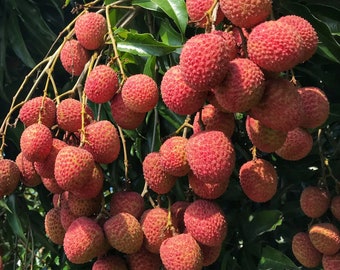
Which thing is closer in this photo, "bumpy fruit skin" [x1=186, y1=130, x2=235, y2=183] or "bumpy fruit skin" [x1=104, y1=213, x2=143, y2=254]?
"bumpy fruit skin" [x1=186, y1=130, x2=235, y2=183]

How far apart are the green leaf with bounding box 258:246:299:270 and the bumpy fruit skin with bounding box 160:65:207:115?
0.55m

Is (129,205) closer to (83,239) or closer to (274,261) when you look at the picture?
(83,239)

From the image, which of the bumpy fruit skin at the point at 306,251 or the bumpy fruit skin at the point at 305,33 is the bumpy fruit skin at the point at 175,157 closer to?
the bumpy fruit skin at the point at 305,33

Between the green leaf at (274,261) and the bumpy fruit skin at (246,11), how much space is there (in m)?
0.64

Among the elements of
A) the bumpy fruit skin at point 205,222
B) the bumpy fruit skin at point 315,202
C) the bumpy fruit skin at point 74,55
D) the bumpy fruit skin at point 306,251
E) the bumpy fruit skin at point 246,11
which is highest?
the bumpy fruit skin at point 246,11

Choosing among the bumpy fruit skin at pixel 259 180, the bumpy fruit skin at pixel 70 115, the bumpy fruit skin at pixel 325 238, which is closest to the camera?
the bumpy fruit skin at pixel 259 180

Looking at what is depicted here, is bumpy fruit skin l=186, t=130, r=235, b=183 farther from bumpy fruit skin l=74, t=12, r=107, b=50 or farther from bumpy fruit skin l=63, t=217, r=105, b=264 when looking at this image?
bumpy fruit skin l=74, t=12, r=107, b=50

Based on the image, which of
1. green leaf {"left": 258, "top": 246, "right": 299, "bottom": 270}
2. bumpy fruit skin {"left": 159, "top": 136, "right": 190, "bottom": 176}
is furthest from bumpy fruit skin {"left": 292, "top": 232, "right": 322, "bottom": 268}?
bumpy fruit skin {"left": 159, "top": 136, "right": 190, "bottom": 176}

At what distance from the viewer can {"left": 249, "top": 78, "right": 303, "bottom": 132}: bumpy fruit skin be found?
842 millimetres

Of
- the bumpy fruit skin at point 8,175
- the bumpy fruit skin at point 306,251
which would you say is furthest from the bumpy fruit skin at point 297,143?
the bumpy fruit skin at point 8,175

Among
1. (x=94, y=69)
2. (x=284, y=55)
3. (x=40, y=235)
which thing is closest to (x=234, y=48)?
(x=284, y=55)

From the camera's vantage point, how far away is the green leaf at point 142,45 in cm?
115

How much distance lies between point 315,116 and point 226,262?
523 millimetres

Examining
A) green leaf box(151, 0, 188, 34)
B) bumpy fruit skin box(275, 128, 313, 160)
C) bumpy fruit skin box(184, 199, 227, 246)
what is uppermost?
green leaf box(151, 0, 188, 34)
